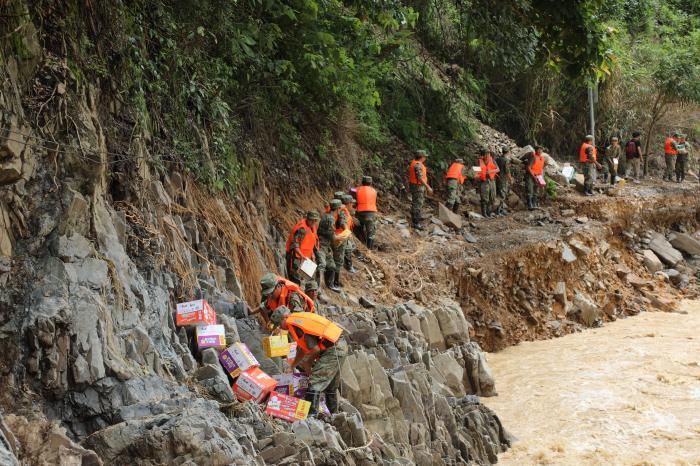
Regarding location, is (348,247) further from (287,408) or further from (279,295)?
(287,408)

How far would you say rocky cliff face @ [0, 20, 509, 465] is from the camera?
598cm

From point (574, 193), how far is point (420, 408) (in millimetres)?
12611

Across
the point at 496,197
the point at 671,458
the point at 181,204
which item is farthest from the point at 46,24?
the point at 496,197

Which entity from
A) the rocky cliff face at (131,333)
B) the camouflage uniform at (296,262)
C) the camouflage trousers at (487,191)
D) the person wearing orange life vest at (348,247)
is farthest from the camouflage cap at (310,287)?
the camouflage trousers at (487,191)

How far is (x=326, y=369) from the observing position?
822 cm

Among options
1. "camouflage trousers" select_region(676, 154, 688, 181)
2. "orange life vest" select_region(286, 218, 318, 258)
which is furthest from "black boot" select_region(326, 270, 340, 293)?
"camouflage trousers" select_region(676, 154, 688, 181)

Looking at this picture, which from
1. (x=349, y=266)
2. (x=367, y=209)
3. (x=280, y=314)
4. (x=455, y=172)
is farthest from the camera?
(x=455, y=172)

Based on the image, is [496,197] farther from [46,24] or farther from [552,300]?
[46,24]

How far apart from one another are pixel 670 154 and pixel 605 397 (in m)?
13.5

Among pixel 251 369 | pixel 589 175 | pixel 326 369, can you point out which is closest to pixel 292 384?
pixel 326 369

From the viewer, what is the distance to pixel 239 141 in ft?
41.7

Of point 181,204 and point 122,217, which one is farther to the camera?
point 181,204

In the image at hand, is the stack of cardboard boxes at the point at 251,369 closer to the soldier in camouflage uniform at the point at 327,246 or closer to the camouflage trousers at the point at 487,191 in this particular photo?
the soldier in camouflage uniform at the point at 327,246

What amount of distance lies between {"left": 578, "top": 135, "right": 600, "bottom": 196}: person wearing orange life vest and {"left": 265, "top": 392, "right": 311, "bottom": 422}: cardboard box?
47.6 ft
